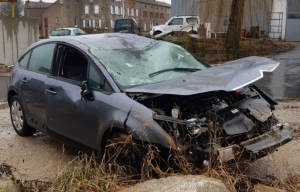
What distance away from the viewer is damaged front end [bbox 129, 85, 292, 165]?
352 centimetres

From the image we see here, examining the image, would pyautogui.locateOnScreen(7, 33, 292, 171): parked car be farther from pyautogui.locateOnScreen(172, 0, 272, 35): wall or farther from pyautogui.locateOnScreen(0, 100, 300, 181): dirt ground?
pyautogui.locateOnScreen(172, 0, 272, 35): wall

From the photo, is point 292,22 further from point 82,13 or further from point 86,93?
point 82,13

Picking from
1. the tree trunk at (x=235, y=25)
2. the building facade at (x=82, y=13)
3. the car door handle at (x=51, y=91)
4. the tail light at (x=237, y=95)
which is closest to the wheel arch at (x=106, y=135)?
the car door handle at (x=51, y=91)

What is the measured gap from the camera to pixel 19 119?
595 cm

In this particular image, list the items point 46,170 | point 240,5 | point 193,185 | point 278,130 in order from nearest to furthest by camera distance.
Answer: point 193,185, point 278,130, point 46,170, point 240,5

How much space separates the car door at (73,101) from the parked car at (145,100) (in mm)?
12

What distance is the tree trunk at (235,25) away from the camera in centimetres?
1401

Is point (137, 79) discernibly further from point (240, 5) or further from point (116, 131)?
point (240, 5)

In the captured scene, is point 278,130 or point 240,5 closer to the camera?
point 278,130

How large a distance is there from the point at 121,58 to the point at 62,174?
5.85 ft

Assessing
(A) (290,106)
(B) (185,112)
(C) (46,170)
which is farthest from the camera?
(A) (290,106)

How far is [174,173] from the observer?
3445 mm

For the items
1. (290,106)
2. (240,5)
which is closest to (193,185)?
(290,106)

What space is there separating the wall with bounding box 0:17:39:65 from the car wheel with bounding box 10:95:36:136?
33.4ft
